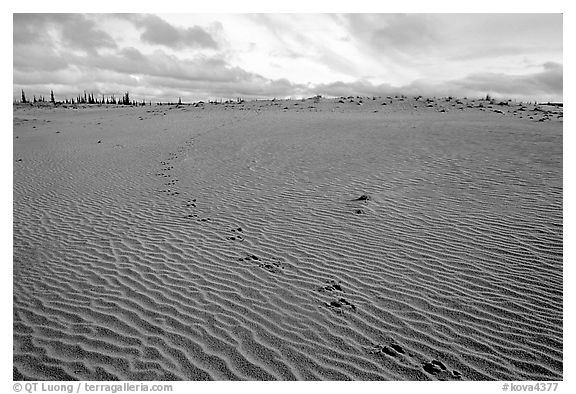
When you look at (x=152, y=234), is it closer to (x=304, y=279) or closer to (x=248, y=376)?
(x=304, y=279)

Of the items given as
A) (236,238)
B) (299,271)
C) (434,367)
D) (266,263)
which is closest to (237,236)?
(236,238)

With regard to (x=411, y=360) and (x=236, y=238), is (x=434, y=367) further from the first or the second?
(x=236, y=238)

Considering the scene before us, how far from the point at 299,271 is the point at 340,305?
1.05 m

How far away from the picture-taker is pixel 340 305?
481 centimetres

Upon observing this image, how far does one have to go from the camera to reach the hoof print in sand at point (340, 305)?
4.73 metres

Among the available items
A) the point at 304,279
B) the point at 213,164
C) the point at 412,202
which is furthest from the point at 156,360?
the point at 213,164

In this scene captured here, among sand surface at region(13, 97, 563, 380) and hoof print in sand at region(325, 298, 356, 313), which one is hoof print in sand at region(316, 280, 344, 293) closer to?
sand surface at region(13, 97, 563, 380)

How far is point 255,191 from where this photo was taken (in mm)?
10141

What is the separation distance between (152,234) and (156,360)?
372 cm

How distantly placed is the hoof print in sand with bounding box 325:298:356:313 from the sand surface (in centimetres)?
3

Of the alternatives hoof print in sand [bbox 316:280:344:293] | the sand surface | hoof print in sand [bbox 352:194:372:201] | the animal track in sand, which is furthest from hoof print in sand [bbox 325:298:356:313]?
hoof print in sand [bbox 352:194:372:201]

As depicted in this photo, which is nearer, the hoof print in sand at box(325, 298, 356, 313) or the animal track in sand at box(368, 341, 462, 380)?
the animal track in sand at box(368, 341, 462, 380)

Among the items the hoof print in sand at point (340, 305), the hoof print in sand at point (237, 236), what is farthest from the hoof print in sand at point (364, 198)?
the hoof print in sand at point (340, 305)

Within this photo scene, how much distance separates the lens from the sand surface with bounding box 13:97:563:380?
3.98 metres
